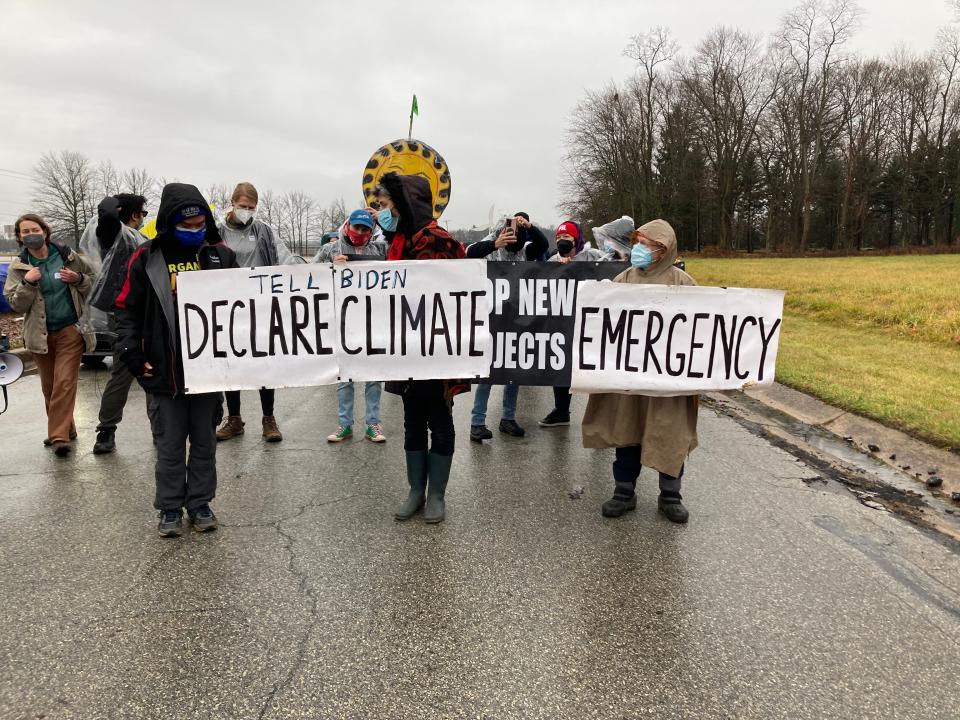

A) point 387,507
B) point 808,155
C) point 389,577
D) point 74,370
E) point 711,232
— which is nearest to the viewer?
point 389,577

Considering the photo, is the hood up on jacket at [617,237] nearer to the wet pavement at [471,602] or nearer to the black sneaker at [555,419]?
the black sneaker at [555,419]

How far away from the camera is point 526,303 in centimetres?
516

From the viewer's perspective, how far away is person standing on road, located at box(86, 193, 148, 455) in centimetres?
537

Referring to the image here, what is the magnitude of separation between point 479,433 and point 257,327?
256 cm

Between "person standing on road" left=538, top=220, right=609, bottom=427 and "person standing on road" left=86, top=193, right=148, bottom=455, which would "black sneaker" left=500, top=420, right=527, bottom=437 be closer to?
"person standing on road" left=538, top=220, right=609, bottom=427

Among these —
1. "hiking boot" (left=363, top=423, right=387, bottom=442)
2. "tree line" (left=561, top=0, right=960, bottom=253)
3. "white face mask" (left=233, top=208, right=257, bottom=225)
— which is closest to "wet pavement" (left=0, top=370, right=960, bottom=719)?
"hiking boot" (left=363, top=423, right=387, bottom=442)

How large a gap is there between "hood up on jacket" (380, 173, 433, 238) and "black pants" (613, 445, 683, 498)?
1987 mm

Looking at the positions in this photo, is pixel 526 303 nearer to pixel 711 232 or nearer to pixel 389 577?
pixel 389 577

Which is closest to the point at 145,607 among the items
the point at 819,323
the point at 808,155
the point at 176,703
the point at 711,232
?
the point at 176,703

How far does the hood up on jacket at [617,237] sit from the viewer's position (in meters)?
6.60

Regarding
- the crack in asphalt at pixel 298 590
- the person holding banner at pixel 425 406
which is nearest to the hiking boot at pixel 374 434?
the crack in asphalt at pixel 298 590

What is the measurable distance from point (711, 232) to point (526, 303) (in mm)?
66313

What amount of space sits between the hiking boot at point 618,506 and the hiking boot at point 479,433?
187cm

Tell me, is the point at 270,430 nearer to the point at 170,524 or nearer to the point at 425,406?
the point at 170,524
